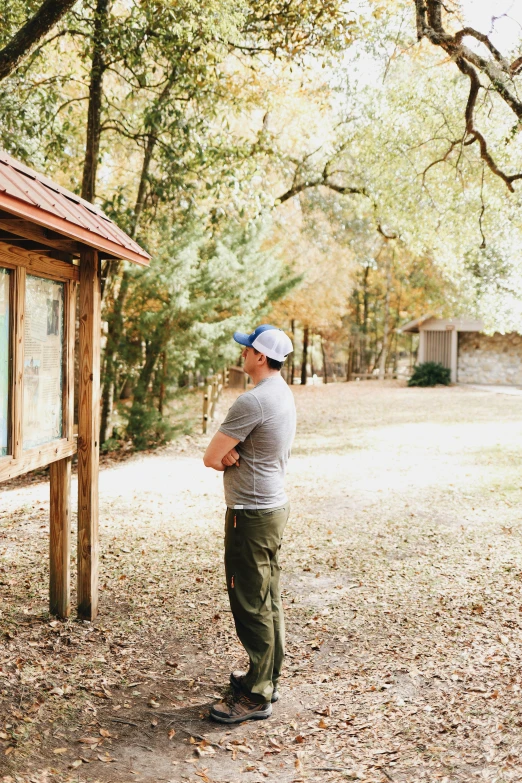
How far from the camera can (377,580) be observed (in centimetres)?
671

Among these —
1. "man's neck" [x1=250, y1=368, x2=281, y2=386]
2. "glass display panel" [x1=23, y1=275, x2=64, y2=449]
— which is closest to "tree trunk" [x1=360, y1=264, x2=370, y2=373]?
"glass display panel" [x1=23, y1=275, x2=64, y2=449]

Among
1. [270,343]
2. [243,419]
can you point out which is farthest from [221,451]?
[270,343]

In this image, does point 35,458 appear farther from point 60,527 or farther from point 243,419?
point 243,419

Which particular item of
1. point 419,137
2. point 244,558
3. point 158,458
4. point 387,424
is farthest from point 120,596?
point 387,424

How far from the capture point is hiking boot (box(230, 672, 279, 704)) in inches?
170

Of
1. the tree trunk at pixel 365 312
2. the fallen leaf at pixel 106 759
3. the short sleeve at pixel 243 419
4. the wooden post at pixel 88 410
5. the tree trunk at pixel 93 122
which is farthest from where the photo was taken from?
the tree trunk at pixel 365 312

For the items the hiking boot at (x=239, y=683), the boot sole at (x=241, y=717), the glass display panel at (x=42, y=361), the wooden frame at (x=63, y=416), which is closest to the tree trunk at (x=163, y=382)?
the wooden frame at (x=63, y=416)

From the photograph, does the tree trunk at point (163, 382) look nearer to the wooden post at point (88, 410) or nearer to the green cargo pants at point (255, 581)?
the wooden post at point (88, 410)

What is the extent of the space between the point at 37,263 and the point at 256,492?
205 cm

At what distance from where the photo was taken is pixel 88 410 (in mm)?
5375

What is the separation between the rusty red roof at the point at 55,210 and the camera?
3.34m

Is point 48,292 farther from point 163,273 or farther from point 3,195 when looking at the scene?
point 163,273

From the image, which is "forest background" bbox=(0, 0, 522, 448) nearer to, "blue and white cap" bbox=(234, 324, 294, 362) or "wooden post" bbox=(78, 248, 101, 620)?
"wooden post" bbox=(78, 248, 101, 620)

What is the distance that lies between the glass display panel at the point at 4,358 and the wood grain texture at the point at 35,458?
0.29 ft
